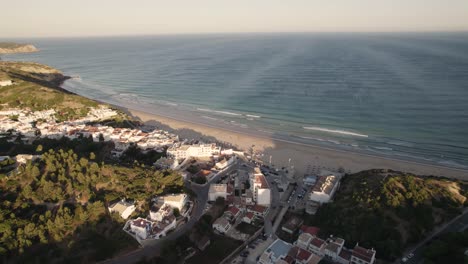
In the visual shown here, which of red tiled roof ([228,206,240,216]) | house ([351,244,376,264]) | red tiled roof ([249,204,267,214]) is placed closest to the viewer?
house ([351,244,376,264])

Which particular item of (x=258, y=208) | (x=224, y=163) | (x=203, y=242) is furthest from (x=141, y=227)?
(x=224, y=163)

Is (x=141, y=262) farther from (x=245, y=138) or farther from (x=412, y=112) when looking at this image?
(x=412, y=112)

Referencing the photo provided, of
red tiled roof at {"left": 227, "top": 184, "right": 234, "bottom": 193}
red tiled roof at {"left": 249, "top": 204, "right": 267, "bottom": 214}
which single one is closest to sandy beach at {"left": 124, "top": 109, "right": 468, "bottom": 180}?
red tiled roof at {"left": 227, "top": 184, "right": 234, "bottom": 193}

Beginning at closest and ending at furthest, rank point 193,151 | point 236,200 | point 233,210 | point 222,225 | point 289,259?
point 289,259, point 222,225, point 233,210, point 236,200, point 193,151

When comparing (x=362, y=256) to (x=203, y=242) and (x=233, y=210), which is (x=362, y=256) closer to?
(x=233, y=210)

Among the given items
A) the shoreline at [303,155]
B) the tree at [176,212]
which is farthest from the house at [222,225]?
the shoreline at [303,155]

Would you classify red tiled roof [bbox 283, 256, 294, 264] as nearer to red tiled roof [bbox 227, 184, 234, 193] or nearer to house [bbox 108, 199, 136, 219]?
red tiled roof [bbox 227, 184, 234, 193]

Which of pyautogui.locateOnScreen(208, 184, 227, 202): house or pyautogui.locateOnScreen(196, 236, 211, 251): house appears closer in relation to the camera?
pyautogui.locateOnScreen(196, 236, 211, 251): house
